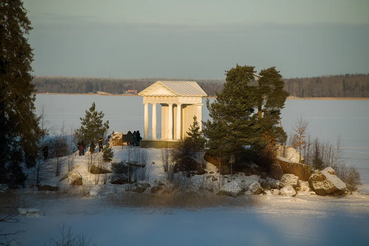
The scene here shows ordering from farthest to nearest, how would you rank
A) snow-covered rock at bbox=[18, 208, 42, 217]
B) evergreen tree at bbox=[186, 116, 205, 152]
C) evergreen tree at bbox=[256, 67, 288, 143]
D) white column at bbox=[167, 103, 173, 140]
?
white column at bbox=[167, 103, 173, 140] < evergreen tree at bbox=[256, 67, 288, 143] < evergreen tree at bbox=[186, 116, 205, 152] < snow-covered rock at bbox=[18, 208, 42, 217]

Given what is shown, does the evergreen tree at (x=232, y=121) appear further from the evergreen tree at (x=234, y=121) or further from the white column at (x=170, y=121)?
the white column at (x=170, y=121)

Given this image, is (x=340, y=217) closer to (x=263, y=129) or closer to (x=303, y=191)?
(x=303, y=191)

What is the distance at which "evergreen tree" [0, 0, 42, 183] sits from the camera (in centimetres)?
3006

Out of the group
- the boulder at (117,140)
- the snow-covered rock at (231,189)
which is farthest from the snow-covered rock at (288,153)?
the boulder at (117,140)

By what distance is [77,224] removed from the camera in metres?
23.7

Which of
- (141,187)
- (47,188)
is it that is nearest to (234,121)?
(141,187)

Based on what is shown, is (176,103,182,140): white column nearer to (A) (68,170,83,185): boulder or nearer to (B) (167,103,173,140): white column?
(B) (167,103,173,140): white column

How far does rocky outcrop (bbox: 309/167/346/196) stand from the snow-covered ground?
0.58 meters

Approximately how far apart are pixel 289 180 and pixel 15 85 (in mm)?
17075

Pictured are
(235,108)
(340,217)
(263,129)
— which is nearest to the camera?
(340,217)

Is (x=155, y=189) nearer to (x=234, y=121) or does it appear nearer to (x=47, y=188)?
(x=47, y=188)

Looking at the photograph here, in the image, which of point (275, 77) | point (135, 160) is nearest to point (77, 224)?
point (135, 160)

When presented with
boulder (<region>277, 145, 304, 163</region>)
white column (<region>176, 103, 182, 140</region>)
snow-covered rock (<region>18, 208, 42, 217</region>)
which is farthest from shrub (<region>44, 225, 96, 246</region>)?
boulder (<region>277, 145, 304, 163</region>)

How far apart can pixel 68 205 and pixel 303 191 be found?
45.5ft
